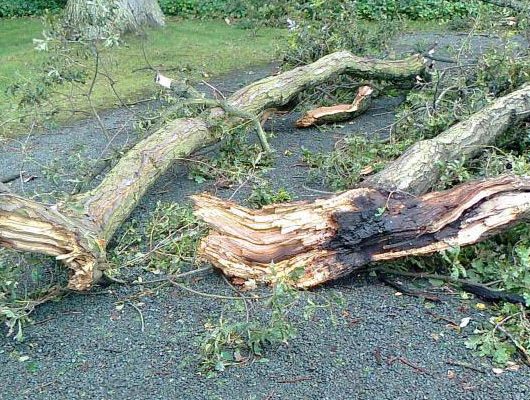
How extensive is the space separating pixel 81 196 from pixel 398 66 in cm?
382

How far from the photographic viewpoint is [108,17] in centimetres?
446

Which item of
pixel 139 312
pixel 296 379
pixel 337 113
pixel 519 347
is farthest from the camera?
pixel 337 113

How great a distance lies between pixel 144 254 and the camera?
3.89 metres

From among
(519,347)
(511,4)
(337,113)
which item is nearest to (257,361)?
(519,347)

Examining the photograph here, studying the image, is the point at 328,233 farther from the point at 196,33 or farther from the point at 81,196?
the point at 196,33

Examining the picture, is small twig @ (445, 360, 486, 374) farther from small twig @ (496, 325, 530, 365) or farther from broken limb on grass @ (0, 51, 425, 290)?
broken limb on grass @ (0, 51, 425, 290)

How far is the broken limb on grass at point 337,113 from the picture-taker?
6.27 meters

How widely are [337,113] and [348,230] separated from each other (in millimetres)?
3028

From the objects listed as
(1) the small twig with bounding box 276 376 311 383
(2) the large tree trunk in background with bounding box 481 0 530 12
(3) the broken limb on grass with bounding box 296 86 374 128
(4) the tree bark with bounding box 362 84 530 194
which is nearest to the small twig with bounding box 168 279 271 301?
(1) the small twig with bounding box 276 376 311 383

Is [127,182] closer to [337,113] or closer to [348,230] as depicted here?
[348,230]

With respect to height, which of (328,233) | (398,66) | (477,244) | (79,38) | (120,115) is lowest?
(120,115)

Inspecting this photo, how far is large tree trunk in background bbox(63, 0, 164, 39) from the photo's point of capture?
4.43m

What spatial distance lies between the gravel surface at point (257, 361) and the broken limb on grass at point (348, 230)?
16 cm

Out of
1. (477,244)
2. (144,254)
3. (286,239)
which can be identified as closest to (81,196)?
(144,254)
